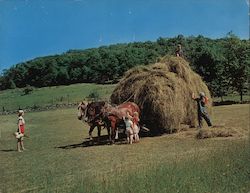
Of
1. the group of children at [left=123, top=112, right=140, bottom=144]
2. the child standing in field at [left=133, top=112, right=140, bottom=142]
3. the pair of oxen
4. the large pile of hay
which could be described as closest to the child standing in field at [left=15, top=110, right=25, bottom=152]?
the pair of oxen

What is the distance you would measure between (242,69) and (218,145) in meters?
34.7

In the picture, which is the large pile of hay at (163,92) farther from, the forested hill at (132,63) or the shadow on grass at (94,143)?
the forested hill at (132,63)

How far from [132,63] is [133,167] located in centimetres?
2795

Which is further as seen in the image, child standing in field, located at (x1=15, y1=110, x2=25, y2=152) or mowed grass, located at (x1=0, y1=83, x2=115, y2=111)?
mowed grass, located at (x1=0, y1=83, x2=115, y2=111)

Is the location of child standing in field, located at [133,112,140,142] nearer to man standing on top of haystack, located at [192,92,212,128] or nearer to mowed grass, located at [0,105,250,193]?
mowed grass, located at [0,105,250,193]

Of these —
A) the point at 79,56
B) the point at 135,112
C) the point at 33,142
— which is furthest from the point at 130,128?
the point at 79,56

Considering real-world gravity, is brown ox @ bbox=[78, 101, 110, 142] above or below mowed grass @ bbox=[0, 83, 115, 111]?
below

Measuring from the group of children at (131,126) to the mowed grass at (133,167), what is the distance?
1.59 ft

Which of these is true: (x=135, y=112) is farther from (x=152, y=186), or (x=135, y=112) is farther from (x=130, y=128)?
(x=152, y=186)

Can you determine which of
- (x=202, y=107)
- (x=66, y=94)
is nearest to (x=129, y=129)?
(x=202, y=107)

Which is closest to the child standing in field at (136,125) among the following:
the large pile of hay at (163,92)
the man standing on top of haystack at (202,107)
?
the large pile of hay at (163,92)

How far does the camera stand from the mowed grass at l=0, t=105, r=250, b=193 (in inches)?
437

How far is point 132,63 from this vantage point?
1617 inches

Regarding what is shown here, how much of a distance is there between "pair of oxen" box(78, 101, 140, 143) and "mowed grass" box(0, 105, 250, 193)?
3.81 ft
